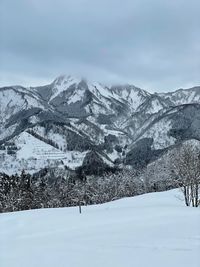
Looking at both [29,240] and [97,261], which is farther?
[29,240]

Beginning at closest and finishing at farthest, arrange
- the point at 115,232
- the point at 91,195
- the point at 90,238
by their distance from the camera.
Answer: the point at 90,238 < the point at 115,232 < the point at 91,195

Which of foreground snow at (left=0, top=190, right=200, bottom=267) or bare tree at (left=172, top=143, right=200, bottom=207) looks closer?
foreground snow at (left=0, top=190, right=200, bottom=267)

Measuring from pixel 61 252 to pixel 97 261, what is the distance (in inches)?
74.8

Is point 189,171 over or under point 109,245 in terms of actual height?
over

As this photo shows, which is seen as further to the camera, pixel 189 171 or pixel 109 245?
pixel 189 171

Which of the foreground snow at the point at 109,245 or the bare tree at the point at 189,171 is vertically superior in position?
the bare tree at the point at 189,171

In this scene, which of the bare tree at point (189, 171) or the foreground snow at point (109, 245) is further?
the bare tree at point (189, 171)

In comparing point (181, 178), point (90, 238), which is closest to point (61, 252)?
point (90, 238)

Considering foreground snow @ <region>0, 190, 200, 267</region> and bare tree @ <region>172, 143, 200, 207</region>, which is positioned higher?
bare tree @ <region>172, 143, 200, 207</region>

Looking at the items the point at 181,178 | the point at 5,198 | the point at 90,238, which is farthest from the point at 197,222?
the point at 5,198

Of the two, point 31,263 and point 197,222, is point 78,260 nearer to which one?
point 31,263

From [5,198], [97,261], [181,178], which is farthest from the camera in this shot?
[5,198]

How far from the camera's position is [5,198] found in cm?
6562

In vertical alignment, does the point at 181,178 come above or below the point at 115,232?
above
